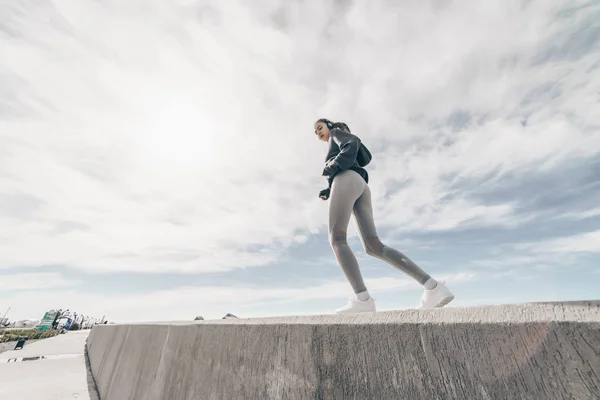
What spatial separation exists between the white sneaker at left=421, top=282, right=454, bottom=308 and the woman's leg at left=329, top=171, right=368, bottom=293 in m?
0.60

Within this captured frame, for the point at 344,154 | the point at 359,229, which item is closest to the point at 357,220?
the point at 359,229

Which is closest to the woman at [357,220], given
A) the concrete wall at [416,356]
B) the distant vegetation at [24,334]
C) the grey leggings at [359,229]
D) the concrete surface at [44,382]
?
the grey leggings at [359,229]

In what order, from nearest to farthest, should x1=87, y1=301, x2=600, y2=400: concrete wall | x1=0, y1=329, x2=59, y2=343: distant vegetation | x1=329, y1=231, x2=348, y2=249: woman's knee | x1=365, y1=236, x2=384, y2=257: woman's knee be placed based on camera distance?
1. x1=87, y1=301, x2=600, y2=400: concrete wall
2. x1=329, y1=231, x2=348, y2=249: woman's knee
3. x1=365, y1=236, x2=384, y2=257: woman's knee
4. x1=0, y1=329, x2=59, y2=343: distant vegetation

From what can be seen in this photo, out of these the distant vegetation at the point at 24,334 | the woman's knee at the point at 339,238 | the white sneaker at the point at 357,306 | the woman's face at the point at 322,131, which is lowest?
the white sneaker at the point at 357,306

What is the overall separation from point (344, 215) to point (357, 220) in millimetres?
378

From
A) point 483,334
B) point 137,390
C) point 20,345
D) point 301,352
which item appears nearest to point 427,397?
point 483,334

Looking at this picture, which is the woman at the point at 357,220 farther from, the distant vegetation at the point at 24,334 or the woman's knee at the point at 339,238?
the distant vegetation at the point at 24,334

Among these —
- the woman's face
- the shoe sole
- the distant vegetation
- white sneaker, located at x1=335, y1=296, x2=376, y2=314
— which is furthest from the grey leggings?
the distant vegetation

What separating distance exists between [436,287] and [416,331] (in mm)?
1913

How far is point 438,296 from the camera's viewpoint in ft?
8.58

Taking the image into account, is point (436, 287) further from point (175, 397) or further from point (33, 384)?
point (33, 384)

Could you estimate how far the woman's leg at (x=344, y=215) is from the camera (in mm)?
2846

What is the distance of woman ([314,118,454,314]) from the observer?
8.80 feet

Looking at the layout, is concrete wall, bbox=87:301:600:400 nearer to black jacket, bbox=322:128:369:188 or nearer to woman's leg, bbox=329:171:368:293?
woman's leg, bbox=329:171:368:293
